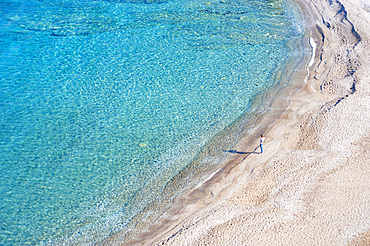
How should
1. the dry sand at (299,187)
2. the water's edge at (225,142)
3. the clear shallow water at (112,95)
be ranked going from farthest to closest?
1. the clear shallow water at (112,95)
2. the water's edge at (225,142)
3. the dry sand at (299,187)

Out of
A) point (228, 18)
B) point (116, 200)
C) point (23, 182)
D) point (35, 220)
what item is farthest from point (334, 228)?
point (228, 18)

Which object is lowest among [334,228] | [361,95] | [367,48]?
[334,228]

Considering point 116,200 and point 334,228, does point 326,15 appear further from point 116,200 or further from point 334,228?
point 116,200

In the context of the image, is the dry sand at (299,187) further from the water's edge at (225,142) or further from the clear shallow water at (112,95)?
the clear shallow water at (112,95)

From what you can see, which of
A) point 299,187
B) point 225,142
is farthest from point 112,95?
point 299,187

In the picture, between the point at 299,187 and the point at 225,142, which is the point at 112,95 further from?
the point at 299,187

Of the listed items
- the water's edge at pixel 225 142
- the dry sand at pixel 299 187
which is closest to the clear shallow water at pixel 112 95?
the water's edge at pixel 225 142

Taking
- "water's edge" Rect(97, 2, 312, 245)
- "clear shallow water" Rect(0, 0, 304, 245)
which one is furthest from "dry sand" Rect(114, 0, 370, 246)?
"clear shallow water" Rect(0, 0, 304, 245)
